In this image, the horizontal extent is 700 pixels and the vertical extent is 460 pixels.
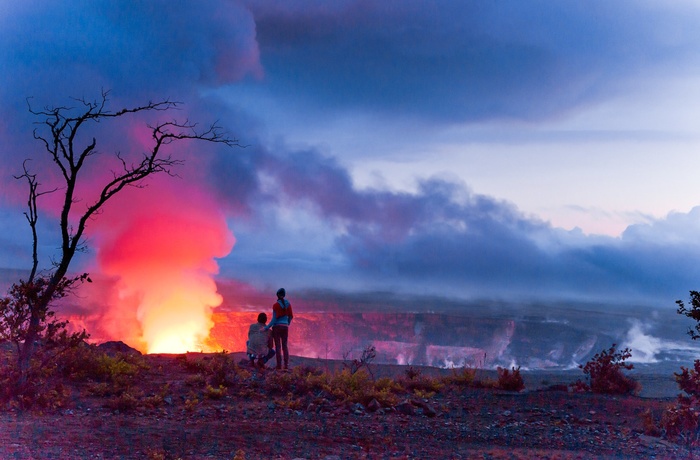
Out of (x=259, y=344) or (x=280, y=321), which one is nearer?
(x=280, y=321)

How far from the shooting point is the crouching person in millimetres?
15203

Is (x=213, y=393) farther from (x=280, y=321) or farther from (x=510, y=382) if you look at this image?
(x=510, y=382)

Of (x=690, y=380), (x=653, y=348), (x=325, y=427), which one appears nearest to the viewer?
(x=325, y=427)

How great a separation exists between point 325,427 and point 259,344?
19.4ft

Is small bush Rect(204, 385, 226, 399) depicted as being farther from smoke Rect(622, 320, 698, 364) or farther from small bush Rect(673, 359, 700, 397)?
smoke Rect(622, 320, 698, 364)

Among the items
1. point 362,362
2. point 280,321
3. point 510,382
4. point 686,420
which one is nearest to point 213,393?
point 280,321

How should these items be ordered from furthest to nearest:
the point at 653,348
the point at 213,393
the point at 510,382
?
1. the point at 653,348
2. the point at 510,382
3. the point at 213,393

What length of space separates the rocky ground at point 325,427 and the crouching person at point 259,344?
6.47 feet

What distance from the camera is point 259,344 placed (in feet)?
50.1

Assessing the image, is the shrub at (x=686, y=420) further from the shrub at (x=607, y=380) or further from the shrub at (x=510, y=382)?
Result: the shrub at (x=510, y=382)

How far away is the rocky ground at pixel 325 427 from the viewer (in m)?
8.05

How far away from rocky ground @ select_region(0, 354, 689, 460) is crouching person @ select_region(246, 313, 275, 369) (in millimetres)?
1971

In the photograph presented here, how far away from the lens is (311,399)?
1146 centimetres

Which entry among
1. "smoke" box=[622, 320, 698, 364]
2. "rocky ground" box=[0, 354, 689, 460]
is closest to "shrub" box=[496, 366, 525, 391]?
"rocky ground" box=[0, 354, 689, 460]
